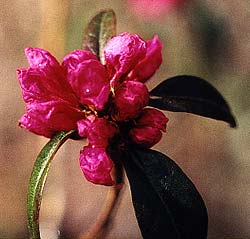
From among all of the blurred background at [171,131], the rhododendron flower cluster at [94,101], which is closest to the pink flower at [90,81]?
the rhododendron flower cluster at [94,101]

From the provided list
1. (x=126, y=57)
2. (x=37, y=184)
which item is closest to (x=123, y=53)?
(x=126, y=57)

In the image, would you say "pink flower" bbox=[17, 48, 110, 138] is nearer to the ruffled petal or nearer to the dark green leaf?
the ruffled petal

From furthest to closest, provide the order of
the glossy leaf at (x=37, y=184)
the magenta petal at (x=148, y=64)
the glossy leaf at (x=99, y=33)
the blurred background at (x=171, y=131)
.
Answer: the blurred background at (x=171, y=131) < the glossy leaf at (x=99, y=33) < the magenta petal at (x=148, y=64) < the glossy leaf at (x=37, y=184)

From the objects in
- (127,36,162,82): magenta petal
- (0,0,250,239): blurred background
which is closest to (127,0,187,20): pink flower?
(0,0,250,239): blurred background

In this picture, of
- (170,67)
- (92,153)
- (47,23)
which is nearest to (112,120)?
(92,153)

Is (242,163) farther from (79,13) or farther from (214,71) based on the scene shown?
(79,13)

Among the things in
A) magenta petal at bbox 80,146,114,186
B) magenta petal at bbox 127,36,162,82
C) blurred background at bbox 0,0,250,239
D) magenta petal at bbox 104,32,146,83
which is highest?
magenta petal at bbox 104,32,146,83

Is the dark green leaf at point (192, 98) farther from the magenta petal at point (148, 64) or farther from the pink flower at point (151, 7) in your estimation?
the pink flower at point (151, 7)
